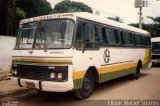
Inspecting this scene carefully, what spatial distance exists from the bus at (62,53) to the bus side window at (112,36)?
8.2 inches

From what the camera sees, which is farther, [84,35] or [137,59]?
[137,59]

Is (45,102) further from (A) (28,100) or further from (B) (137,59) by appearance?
(B) (137,59)

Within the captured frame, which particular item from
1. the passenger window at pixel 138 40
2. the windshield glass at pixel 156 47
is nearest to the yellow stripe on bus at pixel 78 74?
the passenger window at pixel 138 40

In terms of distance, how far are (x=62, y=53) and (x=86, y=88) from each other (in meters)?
1.78

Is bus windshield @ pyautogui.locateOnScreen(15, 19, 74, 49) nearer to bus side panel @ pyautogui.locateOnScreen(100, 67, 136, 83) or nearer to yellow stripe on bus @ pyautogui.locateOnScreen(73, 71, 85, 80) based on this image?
yellow stripe on bus @ pyautogui.locateOnScreen(73, 71, 85, 80)

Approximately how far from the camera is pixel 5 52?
42.1 ft

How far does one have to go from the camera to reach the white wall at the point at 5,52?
12672 mm

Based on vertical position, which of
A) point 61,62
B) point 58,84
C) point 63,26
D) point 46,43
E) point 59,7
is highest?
point 59,7

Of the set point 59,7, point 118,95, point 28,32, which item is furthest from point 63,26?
point 59,7

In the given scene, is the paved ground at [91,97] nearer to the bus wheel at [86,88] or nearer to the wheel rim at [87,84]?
the bus wheel at [86,88]

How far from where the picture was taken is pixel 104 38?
32.2ft

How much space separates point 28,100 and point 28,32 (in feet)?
7.30

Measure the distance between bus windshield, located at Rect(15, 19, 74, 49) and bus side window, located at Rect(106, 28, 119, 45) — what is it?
281cm

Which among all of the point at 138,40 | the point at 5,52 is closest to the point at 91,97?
the point at 5,52
